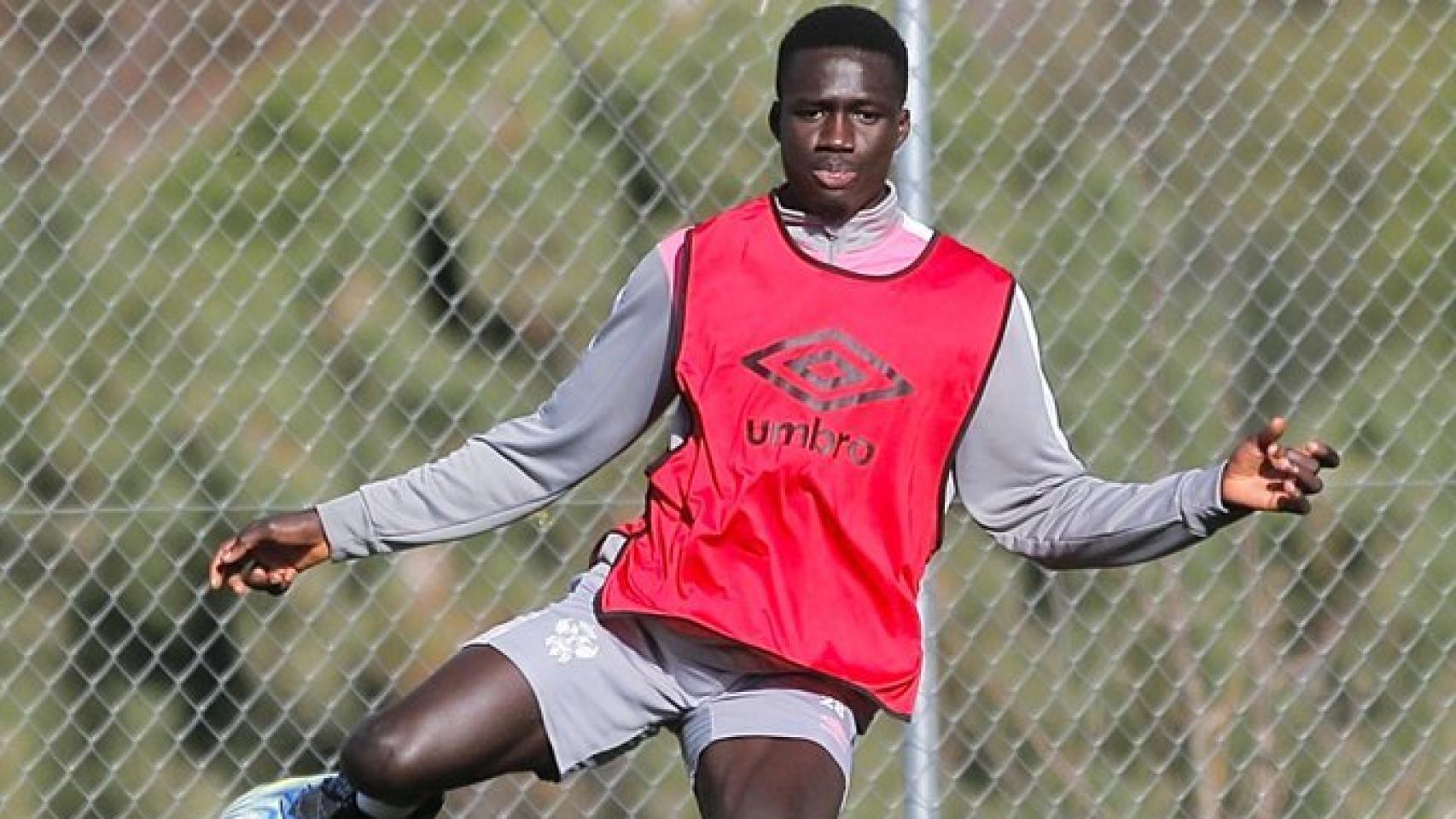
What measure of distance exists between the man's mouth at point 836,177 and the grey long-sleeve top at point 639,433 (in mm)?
60

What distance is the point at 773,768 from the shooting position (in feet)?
13.5

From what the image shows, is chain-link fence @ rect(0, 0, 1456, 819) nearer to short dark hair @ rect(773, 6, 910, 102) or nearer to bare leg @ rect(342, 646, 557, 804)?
short dark hair @ rect(773, 6, 910, 102)

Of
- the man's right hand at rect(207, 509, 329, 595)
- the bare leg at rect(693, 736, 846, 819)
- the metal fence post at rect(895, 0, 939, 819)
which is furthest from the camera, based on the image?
the metal fence post at rect(895, 0, 939, 819)

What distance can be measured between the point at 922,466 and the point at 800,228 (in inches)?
15.8

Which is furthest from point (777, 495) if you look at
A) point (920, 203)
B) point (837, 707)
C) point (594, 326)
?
point (594, 326)

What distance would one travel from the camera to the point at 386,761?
13.6 ft

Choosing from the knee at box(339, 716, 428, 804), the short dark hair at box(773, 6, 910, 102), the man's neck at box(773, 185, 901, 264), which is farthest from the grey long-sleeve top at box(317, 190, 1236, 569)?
the knee at box(339, 716, 428, 804)

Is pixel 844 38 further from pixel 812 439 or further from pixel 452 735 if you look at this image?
pixel 452 735

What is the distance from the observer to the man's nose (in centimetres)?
433

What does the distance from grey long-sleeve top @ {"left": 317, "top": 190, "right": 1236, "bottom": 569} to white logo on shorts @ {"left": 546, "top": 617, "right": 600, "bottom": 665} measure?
22 centimetres

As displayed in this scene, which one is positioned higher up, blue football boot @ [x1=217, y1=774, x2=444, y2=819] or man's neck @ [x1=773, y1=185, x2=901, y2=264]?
man's neck @ [x1=773, y1=185, x2=901, y2=264]

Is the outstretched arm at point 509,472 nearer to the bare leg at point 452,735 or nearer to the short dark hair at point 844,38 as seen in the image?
the bare leg at point 452,735

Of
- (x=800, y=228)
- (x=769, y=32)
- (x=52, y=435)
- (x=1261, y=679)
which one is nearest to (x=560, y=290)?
(x=769, y=32)

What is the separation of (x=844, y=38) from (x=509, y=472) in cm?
81
